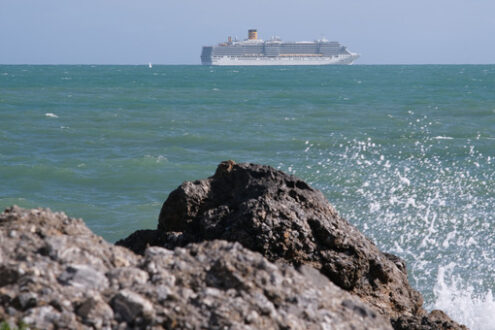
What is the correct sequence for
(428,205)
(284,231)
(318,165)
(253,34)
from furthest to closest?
(253,34) < (318,165) < (428,205) < (284,231)

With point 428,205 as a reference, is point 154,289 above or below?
above

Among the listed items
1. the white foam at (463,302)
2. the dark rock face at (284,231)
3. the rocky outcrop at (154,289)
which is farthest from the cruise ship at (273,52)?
the rocky outcrop at (154,289)

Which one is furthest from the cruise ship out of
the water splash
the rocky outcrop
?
the rocky outcrop

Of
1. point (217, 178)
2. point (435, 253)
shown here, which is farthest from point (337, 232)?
point (435, 253)

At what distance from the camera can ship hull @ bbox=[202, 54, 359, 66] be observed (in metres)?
124

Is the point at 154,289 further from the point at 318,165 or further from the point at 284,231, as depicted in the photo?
the point at 318,165

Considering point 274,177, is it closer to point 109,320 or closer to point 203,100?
point 109,320

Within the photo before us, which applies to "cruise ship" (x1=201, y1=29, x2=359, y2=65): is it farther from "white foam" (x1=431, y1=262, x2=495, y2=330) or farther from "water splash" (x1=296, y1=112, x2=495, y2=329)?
"white foam" (x1=431, y1=262, x2=495, y2=330)

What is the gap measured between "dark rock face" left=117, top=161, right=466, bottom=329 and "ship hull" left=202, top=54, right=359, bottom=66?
120 meters

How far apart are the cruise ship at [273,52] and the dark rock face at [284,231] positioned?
120 meters

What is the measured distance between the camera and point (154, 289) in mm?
2389

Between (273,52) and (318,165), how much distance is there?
362 ft

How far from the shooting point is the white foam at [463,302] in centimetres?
584

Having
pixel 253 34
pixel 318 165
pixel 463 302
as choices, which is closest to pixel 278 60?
pixel 253 34
